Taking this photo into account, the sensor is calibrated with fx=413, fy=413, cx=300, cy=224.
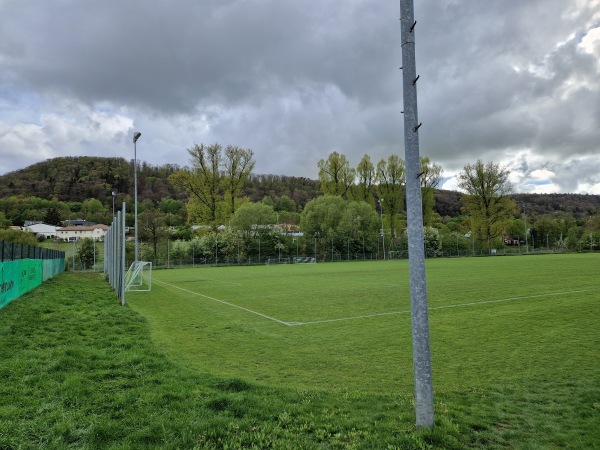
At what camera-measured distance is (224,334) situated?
9523 mm

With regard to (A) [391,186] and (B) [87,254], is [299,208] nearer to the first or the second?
(A) [391,186]

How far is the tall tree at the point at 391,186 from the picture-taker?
6956 centimetres

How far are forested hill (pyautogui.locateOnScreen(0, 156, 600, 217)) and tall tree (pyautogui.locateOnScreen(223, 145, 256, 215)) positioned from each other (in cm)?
2875

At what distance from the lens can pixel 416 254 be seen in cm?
385

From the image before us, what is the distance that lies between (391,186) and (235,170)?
27.0 m

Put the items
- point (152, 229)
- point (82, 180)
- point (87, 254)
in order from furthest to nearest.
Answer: point (82, 180), point (152, 229), point (87, 254)

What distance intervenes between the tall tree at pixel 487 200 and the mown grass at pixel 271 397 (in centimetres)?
6480

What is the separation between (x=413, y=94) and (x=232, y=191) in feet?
186

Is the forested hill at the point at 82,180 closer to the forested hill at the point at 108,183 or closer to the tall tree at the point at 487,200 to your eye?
the forested hill at the point at 108,183

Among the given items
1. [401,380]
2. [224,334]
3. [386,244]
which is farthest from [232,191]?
[401,380]

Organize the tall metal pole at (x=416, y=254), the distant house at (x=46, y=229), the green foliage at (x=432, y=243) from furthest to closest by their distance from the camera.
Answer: the distant house at (x=46, y=229), the green foliage at (x=432, y=243), the tall metal pole at (x=416, y=254)

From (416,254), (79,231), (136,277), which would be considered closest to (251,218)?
(136,277)

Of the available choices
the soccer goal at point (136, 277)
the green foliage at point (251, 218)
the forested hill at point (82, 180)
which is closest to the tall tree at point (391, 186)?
the green foliage at point (251, 218)

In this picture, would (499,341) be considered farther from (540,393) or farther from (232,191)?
(232,191)
